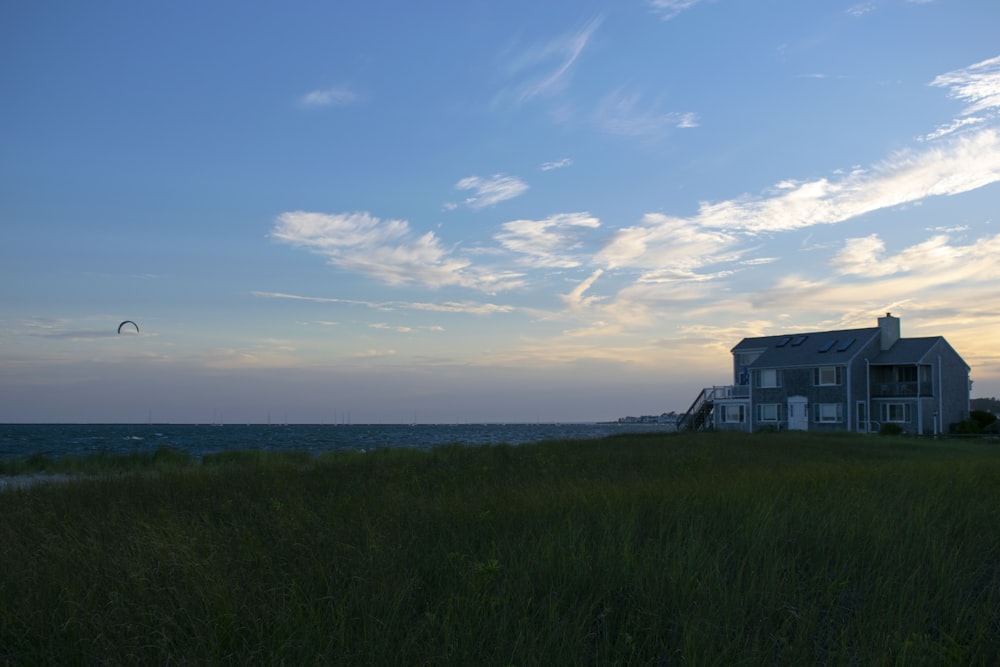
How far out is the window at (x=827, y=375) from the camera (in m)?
51.1

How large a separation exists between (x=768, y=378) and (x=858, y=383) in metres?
6.85

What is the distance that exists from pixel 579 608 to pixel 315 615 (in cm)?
207

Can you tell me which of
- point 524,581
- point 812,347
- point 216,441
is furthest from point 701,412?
point 524,581

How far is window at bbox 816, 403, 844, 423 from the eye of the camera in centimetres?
5094

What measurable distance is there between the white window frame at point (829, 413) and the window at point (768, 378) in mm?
3840

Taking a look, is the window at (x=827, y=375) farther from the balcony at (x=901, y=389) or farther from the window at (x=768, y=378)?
the window at (x=768, y=378)

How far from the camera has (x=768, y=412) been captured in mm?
56000

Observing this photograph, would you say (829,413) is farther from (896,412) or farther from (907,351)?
(907,351)

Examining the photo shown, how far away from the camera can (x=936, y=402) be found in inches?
1933

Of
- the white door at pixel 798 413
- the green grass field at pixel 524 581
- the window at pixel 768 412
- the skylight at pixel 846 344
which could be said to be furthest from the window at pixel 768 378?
the green grass field at pixel 524 581

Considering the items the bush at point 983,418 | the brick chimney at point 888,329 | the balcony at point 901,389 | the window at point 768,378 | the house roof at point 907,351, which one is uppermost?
the brick chimney at point 888,329

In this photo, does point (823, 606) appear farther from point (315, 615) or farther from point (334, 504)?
point (334, 504)

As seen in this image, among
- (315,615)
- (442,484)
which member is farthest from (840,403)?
(315,615)

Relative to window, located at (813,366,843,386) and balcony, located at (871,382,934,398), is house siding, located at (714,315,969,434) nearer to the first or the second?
balcony, located at (871,382,934,398)
